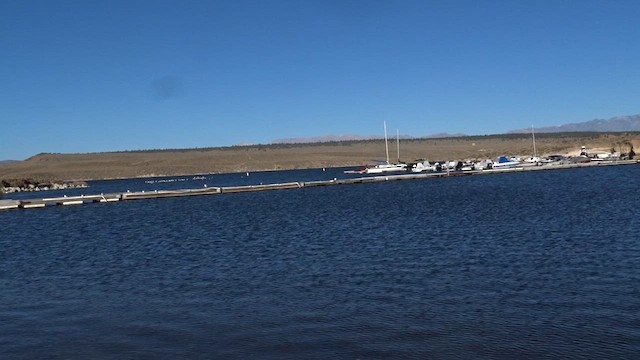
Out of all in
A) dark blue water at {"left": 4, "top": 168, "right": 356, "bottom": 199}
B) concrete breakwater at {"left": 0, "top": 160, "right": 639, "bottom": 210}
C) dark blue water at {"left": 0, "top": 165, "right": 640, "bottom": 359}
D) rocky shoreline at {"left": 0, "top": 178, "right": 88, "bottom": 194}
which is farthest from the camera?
rocky shoreline at {"left": 0, "top": 178, "right": 88, "bottom": 194}

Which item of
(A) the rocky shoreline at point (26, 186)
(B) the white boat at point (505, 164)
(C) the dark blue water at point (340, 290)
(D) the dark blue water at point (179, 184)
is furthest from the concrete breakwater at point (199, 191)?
(A) the rocky shoreline at point (26, 186)

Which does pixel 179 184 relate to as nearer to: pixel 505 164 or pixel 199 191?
pixel 199 191

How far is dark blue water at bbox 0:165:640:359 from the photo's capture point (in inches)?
562

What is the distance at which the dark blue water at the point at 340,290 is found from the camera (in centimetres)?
1427

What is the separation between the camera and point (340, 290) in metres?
19.7

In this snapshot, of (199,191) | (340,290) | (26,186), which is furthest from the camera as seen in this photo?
(26,186)

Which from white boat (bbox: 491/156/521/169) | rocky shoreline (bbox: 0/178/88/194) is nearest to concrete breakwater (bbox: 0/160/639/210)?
white boat (bbox: 491/156/521/169)

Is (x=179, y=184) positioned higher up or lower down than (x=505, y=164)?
higher up

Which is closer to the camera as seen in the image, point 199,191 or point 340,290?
point 340,290

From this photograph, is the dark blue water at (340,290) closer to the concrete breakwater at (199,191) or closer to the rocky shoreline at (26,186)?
the concrete breakwater at (199,191)

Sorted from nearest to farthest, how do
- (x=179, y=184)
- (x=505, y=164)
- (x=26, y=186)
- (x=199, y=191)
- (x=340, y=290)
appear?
(x=340, y=290) → (x=199, y=191) → (x=505, y=164) → (x=179, y=184) → (x=26, y=186)

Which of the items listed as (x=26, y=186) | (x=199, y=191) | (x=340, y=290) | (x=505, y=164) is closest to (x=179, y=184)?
(x=26, y=186)

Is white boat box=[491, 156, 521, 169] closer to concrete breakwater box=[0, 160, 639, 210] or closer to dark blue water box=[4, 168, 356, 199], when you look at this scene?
concrete breakwater box=[0, 160, 639, 210]

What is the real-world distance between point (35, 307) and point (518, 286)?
15164mm
